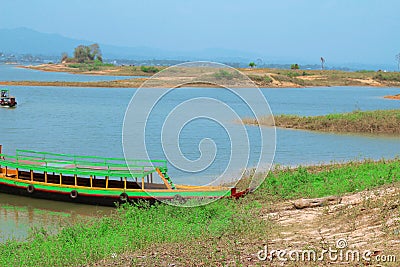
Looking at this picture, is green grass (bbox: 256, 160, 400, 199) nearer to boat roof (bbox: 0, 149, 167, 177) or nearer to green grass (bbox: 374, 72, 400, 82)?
boat roof (bbox: 0, 149, 167, 177)

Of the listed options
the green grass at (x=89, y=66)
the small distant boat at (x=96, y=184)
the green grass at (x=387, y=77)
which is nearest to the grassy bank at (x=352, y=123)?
the small distant boat at (x=96, y=184)

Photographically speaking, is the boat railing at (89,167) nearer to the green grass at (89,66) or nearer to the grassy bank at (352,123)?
the grassy bank at (352,123)

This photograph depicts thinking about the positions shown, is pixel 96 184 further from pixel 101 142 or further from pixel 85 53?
pixel 85 53

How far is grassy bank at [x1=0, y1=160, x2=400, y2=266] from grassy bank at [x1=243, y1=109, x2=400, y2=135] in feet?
59.2

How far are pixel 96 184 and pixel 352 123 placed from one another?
20282 millimetres

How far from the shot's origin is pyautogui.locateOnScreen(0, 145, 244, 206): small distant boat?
608 inches

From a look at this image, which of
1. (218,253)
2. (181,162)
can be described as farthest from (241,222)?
(181,162)

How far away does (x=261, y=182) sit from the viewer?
641 inches

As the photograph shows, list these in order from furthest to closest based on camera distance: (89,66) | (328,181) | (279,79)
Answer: (89,66), (279,79), (328,181)

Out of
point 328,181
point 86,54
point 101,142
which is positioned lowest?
point 101,142

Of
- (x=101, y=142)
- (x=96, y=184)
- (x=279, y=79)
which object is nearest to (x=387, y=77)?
(x=279, y=79)

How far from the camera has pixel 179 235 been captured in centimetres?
1028

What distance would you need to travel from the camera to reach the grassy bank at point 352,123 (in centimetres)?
3278

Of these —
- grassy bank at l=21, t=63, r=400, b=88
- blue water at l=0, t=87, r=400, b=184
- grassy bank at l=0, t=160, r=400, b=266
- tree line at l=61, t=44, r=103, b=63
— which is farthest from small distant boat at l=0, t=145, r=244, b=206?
tree line at l=61, t=44, r=103, b=63
